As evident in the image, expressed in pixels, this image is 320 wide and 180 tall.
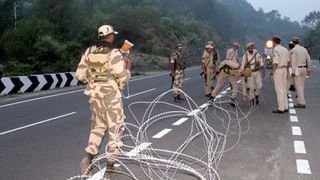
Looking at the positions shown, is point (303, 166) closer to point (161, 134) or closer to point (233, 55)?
point (161, 134)

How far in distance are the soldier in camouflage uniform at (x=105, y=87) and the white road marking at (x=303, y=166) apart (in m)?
2.42

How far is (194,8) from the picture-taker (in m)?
142

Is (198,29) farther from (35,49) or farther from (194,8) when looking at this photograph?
(35,49)

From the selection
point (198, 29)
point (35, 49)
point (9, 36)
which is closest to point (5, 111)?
point (35, 49)

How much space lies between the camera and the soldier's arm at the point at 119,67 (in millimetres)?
6820

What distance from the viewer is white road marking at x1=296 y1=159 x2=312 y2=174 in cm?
728

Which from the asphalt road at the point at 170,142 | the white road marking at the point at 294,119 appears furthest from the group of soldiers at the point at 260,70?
the white road marking at the point at 294,119

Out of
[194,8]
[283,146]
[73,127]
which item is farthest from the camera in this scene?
[194,8]

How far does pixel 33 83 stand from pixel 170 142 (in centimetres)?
1491

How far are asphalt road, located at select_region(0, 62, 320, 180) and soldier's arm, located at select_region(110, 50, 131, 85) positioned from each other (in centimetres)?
137

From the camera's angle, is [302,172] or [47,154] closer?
[302,172]

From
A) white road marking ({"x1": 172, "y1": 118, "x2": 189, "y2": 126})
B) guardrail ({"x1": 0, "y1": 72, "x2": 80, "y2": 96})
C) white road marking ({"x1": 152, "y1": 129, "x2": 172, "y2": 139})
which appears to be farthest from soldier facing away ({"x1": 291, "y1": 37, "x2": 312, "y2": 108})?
guardrail ({"x1": 0, "y1": 72, "x2": 80, "y2": 96})

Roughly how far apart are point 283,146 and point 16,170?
4.30 m

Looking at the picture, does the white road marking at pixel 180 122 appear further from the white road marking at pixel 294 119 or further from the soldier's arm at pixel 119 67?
the soldier's arm at pixel 119 67
